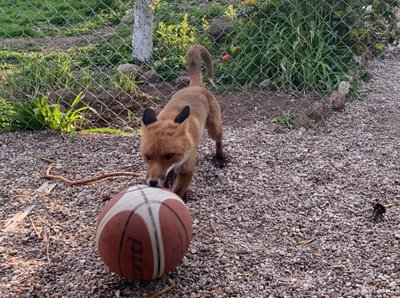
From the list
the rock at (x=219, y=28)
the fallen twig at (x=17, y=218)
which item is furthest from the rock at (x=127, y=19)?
the fallen twig at (x=17, y=218)

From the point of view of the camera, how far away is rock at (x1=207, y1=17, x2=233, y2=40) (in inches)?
302

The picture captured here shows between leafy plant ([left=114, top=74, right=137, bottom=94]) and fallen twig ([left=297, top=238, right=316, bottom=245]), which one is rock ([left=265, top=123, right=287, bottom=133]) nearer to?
leafy plant ([left=114, top=74, right=137, bottom=94])

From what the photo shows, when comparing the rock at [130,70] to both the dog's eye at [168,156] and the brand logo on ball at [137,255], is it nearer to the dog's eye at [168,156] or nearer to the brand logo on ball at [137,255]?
the dog's eye at [168,156]

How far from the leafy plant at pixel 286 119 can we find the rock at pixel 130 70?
1.95 metres

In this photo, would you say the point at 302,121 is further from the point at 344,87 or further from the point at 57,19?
the point at 57,19

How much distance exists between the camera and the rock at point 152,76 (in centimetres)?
Result: 691

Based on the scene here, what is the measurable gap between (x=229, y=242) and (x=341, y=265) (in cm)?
69

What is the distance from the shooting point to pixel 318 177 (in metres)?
4.49

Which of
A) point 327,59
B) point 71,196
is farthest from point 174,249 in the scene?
point 327,59

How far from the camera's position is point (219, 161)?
4.74 metres

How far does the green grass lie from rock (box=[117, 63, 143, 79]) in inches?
87.2

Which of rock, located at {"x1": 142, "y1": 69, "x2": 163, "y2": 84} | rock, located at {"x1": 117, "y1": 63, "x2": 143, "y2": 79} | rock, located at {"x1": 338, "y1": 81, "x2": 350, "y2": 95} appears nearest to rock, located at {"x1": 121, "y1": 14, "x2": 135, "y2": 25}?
rock, located at {"x1": 117, "y1": 63, "x2": 143, "y2": 79}

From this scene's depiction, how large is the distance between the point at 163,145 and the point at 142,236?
2.85ft

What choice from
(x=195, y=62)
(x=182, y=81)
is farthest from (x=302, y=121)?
(x=182, y=81)
